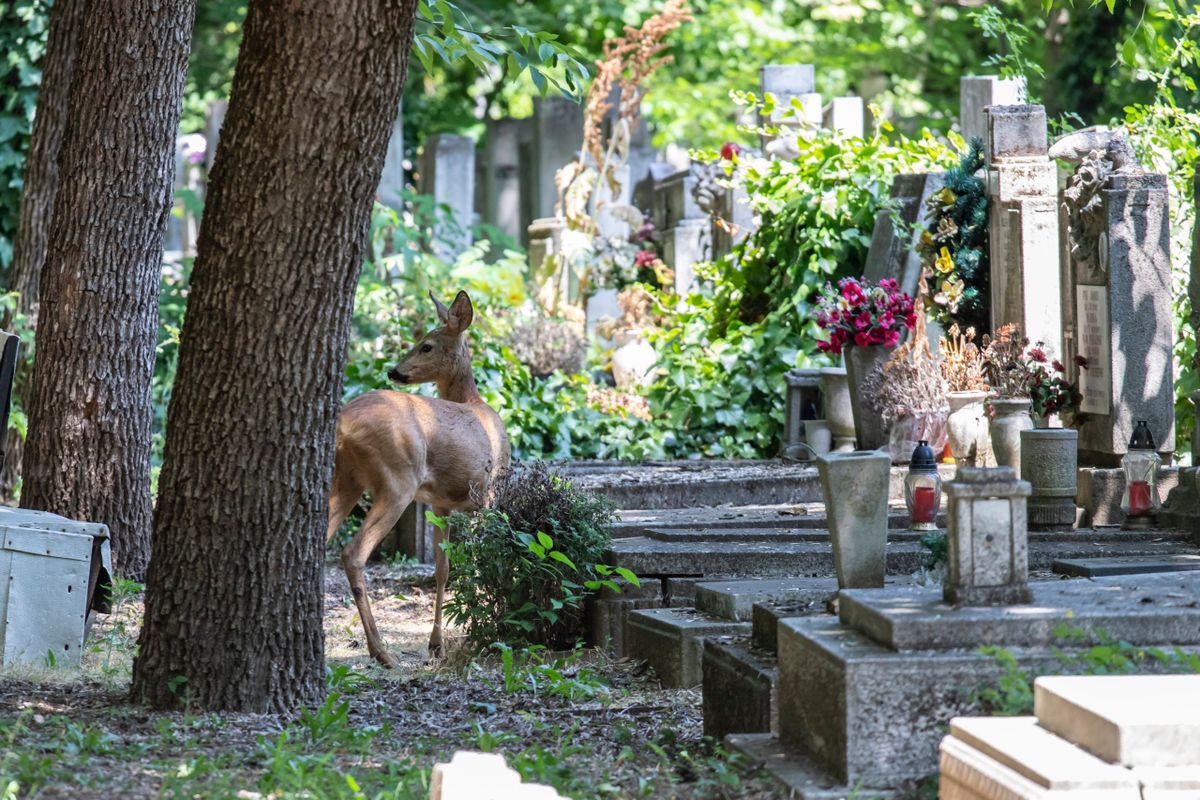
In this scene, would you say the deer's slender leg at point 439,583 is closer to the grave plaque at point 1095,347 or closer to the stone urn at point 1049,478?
the stone urn at point 1049,478

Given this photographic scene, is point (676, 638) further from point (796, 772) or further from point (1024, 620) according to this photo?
point (1024, 620)

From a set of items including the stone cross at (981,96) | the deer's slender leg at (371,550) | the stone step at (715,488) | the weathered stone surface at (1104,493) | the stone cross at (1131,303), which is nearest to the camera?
the deer's slender leg at (371,550)

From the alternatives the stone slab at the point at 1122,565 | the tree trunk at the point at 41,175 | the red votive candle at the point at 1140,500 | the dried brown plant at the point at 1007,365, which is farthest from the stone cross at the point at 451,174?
the stone slab at the point at 1122,565

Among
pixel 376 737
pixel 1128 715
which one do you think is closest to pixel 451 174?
pixel 376 737

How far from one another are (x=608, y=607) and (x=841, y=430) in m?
3.99

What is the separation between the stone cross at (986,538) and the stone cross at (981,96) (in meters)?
8.63

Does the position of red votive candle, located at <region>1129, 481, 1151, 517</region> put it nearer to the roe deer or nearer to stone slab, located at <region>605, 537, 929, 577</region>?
stone slab, located at <region>605, 537, 929, 577</region>

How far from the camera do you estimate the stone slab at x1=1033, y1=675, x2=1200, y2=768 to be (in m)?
3.94

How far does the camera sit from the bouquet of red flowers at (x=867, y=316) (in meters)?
10.7

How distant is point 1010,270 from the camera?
10.8 metres

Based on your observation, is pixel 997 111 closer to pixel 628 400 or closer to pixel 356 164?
pixel 628 400

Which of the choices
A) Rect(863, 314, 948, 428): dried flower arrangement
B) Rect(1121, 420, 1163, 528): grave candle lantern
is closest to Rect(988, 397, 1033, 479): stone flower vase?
Rect(1121, 420, 1163, 528): grave candle lantern

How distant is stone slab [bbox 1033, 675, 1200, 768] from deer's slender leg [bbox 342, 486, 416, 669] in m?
4.42

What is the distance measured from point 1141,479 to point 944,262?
121 inches
